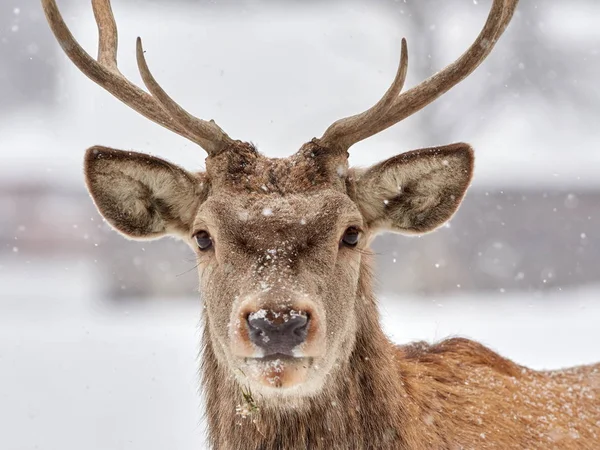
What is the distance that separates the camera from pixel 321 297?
164 inches

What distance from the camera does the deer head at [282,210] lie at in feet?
12.9

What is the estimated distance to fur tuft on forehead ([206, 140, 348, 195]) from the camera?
14.6ft

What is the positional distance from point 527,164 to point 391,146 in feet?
10.3

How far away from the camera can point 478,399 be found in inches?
190

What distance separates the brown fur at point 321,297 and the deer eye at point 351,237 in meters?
0.05

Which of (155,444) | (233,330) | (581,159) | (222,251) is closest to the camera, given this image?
(233,330)

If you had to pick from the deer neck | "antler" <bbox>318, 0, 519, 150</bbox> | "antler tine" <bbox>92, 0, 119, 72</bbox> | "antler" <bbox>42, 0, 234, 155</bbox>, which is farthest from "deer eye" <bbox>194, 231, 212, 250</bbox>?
"antler tine" <bbox>92, 0, 119, 72</bbox>

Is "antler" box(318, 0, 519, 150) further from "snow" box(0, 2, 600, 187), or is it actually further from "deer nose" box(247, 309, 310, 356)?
"snow" box(0, 2, 600, 187)

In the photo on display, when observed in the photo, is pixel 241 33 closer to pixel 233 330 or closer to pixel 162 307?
pixel 162 307

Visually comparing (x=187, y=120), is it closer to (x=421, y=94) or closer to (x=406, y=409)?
(x=421, y=94)

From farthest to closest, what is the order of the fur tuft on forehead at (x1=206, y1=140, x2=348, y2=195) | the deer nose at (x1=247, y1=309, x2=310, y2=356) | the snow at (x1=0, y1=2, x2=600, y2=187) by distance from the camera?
the snow at (x1=0, y1=2, x2=600, y2=187) → the fur tuft on forehead at (x1=206, y1=140, x2=348, y2=195) → the deer nose at (x1=247, y1=309, x2=310, y2=356)

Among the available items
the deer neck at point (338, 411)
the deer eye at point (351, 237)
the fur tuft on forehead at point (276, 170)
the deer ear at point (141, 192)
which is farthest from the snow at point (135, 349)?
the deer eye at point (351, 237)

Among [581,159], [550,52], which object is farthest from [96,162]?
[581,159]

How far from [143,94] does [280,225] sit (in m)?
1.32
